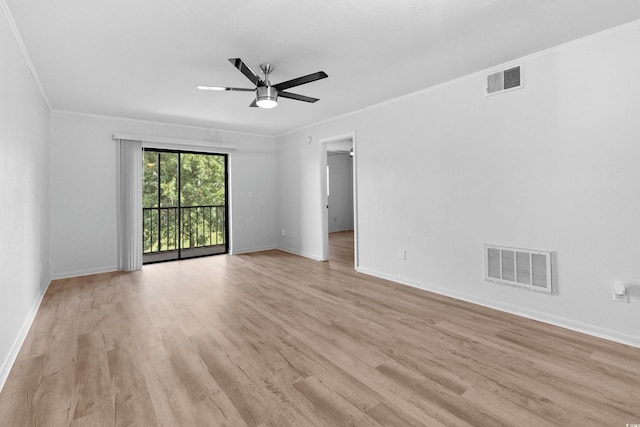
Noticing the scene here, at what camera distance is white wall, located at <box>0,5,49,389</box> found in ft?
6.93

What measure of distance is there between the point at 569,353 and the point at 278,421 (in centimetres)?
213

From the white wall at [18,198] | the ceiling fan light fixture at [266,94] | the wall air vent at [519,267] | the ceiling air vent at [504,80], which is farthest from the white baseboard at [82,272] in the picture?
the ceiling air vent at [504,80]

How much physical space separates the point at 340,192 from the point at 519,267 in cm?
722

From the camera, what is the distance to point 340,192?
9.98m

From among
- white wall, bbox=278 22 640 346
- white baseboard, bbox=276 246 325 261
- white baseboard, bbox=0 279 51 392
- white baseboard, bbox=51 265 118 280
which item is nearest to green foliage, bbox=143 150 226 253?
white baseboard, bbox=51 265 118 280

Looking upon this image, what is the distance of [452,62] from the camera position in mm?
2984

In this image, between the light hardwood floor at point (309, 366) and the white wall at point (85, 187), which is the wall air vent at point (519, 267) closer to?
the light hardwood floor at point (309, 366)

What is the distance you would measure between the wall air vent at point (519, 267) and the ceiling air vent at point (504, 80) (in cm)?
157

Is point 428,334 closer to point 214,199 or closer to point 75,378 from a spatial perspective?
point 75,378

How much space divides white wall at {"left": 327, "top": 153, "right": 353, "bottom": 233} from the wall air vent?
6.66 metres

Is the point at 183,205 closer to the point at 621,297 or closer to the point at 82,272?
the point at 82,272

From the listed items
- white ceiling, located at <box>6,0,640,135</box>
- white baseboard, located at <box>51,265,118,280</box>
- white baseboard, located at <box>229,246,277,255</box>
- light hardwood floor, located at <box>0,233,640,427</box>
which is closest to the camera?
light hardwood floor, located at <box>0,233,640,427</box>

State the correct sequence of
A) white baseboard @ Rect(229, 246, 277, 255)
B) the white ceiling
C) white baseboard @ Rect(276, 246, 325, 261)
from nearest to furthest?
1. the white ceiling
2. white baseboard @ Rect(276, 246, 325, 261)
3. white baseboard @ Rect(229, 246, 277, 255)

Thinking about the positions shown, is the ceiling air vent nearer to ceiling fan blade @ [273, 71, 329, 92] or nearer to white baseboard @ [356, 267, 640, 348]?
ceiling fan blade @ [273, 71, 329, 92]
